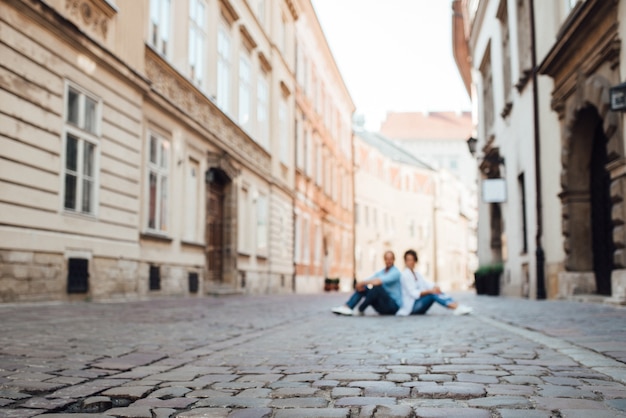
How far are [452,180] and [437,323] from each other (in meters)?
67.6

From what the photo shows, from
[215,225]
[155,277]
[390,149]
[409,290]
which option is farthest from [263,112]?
[390,149]

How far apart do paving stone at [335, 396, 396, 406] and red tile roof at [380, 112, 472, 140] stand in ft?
283

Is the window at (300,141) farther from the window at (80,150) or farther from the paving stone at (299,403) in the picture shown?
the paving stone at (299,403)

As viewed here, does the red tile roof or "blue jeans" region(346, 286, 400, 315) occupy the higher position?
the red tile roof

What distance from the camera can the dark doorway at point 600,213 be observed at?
1438 centimetres

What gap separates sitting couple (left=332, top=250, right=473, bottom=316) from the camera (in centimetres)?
1122

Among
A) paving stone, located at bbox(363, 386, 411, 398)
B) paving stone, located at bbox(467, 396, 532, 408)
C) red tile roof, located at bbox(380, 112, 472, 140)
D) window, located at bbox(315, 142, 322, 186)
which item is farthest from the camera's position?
red tile roof, located at bbox(380, 112, 472, 140)

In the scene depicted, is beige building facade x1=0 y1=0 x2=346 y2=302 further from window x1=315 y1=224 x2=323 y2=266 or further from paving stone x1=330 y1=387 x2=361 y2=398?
window x1=315 y1=224 x2=323 y2=266

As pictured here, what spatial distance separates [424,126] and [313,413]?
88.2 metres

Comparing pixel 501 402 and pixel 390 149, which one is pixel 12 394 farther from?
pixel 390 149

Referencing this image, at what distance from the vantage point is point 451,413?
3174 mm

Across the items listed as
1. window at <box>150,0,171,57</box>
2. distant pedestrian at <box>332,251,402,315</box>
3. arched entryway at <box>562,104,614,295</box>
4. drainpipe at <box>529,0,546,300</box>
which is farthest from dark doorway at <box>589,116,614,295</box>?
window at <box>150,0,171,57</box>

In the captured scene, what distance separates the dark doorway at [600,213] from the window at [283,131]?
1559cm

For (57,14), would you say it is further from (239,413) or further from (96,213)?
(239,413)
